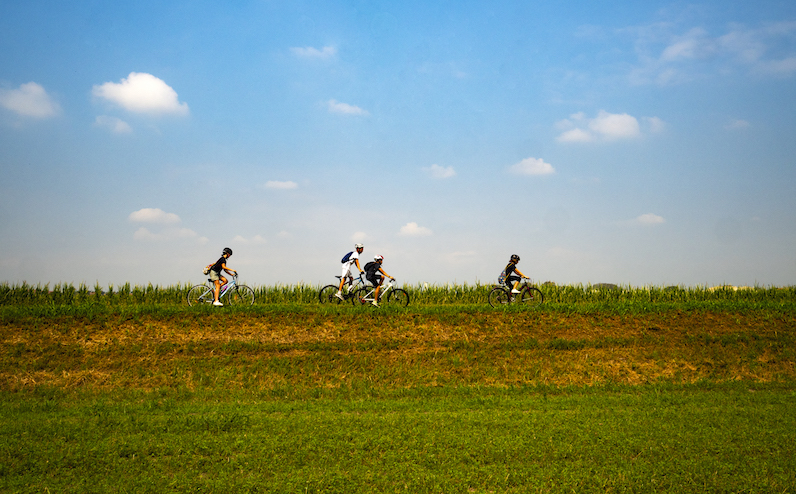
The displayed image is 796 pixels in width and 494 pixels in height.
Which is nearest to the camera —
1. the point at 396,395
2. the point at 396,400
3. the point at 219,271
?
the point at 396,400

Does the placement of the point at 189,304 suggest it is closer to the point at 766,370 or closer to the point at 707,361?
the point at 707,361

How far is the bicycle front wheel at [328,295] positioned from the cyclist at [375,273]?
6.43 feet

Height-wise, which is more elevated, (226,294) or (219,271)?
(219,271)

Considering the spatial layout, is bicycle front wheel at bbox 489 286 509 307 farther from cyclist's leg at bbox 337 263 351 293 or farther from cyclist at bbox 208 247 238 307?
cyclist at bbox 208 247 238 307

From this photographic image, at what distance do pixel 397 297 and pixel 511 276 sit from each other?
15.9 feet

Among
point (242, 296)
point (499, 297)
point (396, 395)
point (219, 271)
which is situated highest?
point (219, 271)

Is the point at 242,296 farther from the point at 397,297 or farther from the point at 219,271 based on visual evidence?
the point at 397,297

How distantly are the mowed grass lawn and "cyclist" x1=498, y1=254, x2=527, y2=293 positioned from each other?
185 centimetres

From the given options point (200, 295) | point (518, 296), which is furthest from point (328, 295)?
point (518, 296)

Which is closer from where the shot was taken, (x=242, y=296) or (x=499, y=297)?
(x=242, y=296)

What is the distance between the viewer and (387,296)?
65.4 ft

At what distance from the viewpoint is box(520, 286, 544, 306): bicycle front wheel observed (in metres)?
20.5

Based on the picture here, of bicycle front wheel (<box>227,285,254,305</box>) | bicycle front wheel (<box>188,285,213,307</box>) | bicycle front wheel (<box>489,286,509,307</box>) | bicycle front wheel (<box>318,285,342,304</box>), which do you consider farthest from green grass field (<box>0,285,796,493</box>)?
bicycle front wheel (<box>227,285,254,305</box>)

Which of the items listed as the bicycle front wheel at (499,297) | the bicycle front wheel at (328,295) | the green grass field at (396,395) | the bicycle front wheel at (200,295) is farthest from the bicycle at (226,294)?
the bicycle front wheel at (499,297)
